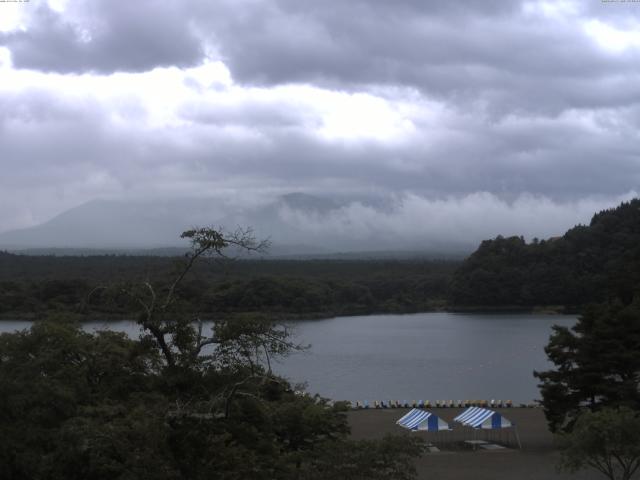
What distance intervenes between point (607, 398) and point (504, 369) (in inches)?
847

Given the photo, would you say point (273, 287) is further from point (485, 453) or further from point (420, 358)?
point (485, 453)

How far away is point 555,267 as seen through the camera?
82375 millimetres

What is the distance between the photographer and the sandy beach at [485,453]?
18.8 m

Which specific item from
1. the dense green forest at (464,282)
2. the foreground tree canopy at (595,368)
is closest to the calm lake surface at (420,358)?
the dense green forest at (464,282)

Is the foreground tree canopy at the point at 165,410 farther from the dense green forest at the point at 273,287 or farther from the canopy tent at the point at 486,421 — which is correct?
the dense green forest at the point at 273,287

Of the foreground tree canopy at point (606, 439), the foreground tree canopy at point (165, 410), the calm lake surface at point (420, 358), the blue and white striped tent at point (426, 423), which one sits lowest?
the calm lake surface at point (420, 358)

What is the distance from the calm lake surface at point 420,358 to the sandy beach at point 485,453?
373cm

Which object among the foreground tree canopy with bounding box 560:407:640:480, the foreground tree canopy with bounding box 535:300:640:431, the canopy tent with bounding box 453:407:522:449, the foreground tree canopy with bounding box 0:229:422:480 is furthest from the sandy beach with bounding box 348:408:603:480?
the foreground tree canopy with bounding box 0:229:422:480

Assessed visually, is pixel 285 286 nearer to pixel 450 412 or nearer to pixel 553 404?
pixel 450 412

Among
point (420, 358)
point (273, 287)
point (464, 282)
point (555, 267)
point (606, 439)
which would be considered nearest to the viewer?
point (606, 439)

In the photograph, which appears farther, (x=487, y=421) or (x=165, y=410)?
(x=487, y=421)

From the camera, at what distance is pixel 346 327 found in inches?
2648

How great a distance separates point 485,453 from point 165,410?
48.0 feet

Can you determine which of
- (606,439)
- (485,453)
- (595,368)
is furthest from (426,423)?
(606,439)
